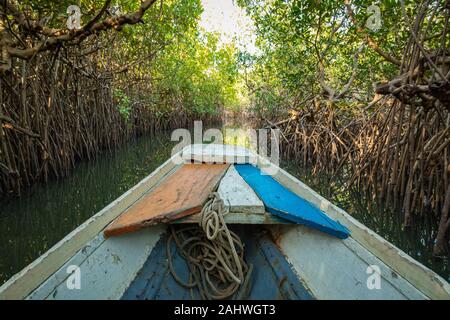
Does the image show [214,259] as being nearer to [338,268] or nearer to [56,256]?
[338,268]

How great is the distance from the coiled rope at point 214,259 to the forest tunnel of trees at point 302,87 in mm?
1913

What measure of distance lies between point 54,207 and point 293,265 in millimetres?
3416

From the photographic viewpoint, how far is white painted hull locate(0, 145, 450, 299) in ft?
4.34

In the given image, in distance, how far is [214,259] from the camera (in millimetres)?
1792

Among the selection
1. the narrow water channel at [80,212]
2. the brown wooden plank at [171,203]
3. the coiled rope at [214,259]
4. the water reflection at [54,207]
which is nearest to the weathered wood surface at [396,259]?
the coiled rope at [214,259]

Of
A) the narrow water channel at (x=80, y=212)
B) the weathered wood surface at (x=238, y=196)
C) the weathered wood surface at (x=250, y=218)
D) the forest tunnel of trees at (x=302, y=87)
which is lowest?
the narrow water channel at (x=80, y=212)

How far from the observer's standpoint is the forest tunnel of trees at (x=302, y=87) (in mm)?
2961

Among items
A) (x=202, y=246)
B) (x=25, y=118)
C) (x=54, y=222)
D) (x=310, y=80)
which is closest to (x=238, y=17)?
(x=310, y=80)

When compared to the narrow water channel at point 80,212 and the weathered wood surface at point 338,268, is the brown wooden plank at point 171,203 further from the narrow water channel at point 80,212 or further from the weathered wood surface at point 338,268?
the narrow water channel at point 80,212

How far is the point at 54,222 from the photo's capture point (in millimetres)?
3463

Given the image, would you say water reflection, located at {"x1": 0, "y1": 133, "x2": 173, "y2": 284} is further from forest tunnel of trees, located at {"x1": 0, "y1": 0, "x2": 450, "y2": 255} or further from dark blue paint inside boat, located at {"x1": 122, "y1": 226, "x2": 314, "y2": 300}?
dark blue paint inside boat, located at {"x1": 122, "y1": 226, "x2": 314, "y2": 300}

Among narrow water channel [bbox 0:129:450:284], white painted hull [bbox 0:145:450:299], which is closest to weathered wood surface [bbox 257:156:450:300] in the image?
white painted hull [bbox 0:145:450:299]

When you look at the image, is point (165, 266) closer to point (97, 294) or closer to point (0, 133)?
point (97, 294)

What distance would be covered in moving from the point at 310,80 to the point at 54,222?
671 cm
